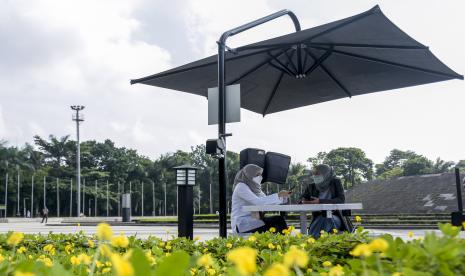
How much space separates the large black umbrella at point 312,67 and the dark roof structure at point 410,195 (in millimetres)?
19435

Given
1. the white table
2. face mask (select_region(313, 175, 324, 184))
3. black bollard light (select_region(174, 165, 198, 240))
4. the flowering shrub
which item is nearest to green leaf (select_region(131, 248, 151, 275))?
the flowering shrub

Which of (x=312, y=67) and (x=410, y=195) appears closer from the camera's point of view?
(x=312, y=67)

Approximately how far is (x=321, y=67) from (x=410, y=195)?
2466cm

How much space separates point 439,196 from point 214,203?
45.3 meters

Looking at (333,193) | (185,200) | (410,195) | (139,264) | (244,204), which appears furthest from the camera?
(410,195)

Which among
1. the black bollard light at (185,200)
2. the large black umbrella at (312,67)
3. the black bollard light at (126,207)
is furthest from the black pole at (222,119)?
the black bollard light at (126,207)

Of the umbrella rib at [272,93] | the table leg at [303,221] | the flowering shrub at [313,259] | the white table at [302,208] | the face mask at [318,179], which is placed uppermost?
the umbrella rib at [272,93]

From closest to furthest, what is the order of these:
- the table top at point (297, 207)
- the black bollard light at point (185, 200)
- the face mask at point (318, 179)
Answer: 1. the table top at point (297, 207)
2. the face mask at point (318, 179)
3. the black bollard light at point (185, 200)

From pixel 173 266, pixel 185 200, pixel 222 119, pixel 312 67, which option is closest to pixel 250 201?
pixel 222 119

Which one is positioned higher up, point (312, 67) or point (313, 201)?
point (312, 67)

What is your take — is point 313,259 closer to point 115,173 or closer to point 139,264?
point 139,264

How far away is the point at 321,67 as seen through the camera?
26.9 ft

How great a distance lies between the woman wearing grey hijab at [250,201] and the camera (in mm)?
5578

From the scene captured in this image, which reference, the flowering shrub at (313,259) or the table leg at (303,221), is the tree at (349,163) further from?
the flowering shrub at (313,259)
